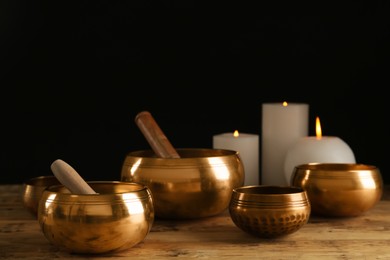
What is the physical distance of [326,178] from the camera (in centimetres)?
105

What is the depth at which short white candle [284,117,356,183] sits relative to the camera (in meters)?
1.20

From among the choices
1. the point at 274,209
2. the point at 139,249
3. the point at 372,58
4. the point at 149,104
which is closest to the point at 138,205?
the point at 139,249

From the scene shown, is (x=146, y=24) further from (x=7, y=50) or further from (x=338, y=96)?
(x=338, y=96)

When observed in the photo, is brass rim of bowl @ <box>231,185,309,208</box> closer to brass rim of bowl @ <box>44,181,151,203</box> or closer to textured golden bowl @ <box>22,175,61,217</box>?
brass rim of bowl @ <box>44,181,151,203</box>

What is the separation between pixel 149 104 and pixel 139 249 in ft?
2.40

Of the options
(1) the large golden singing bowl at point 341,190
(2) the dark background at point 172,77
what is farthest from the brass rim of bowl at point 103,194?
(2) the dark background at point 172,77

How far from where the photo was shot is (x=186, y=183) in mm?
1010

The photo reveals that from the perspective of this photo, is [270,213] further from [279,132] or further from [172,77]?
[172,77]

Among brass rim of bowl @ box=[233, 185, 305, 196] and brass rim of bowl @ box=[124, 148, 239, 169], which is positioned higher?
brass rim of bowl @ box=[124, 148, 239, 169]

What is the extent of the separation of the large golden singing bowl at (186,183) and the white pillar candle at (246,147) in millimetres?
209

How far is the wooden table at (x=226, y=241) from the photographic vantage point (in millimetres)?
849

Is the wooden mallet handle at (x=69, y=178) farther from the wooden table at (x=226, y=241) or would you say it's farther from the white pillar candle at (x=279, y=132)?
the white pillar candle at (x=279, y=132)

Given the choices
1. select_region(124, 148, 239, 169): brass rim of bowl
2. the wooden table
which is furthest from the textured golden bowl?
select_region(124, 148, 239, 169): brass rim of bowl

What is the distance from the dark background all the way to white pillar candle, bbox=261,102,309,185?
0.83 ft
